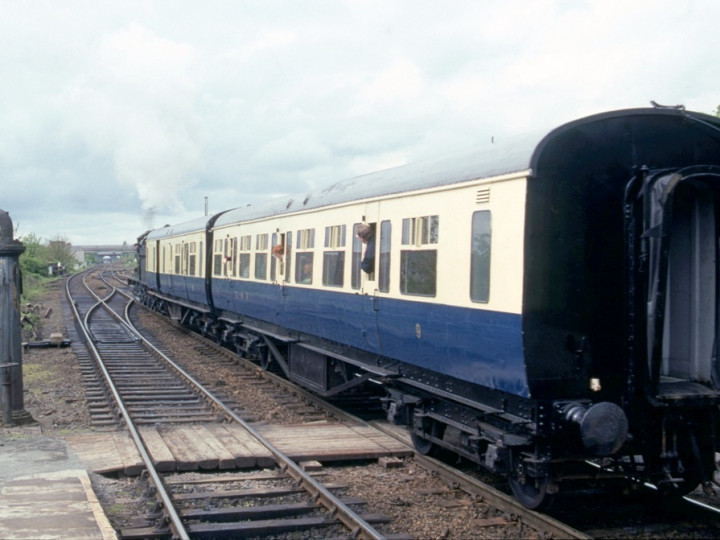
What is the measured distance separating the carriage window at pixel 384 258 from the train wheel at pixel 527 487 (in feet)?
8.18

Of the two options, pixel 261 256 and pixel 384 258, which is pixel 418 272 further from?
pixel 261 256

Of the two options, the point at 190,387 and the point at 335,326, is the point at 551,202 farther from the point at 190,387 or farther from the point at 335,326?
the point at 190,387

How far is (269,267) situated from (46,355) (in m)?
7.05

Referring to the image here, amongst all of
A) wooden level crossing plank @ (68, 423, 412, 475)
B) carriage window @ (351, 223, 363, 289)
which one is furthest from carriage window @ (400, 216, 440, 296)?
wooden level crossing plank @ (68, 423, 412, 475)

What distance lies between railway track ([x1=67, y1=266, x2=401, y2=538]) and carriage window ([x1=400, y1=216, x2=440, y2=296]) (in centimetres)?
204

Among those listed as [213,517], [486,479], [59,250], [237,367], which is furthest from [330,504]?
[59,250]

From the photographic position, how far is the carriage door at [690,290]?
20.2 feet

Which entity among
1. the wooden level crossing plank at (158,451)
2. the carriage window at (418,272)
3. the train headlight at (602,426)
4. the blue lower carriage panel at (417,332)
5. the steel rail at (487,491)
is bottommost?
the wooden level crossing plank at (158,451)

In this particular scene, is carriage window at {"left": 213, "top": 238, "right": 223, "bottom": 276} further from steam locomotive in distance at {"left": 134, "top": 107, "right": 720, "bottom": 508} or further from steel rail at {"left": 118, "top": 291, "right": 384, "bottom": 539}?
steam locomotive in distance at {"left": 134, "top": 107, "right": 720, "bottom": 508}

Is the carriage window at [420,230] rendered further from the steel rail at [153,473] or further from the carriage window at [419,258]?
the steel rail at [153,473]

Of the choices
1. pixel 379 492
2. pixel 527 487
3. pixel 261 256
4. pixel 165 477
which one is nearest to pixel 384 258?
pixel 379 492

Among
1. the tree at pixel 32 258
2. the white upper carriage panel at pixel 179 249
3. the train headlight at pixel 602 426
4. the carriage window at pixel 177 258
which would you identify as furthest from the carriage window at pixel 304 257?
the tree at pixel 32 258

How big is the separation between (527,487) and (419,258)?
234 centimetres

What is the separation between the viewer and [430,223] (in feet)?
24.1
